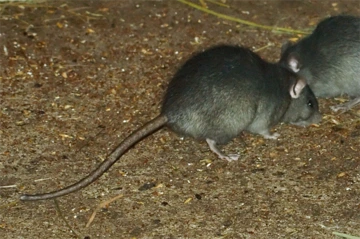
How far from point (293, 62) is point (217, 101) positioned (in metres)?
1.06

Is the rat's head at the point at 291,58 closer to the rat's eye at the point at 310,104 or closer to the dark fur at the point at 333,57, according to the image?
the dark fur at the point at 333,57

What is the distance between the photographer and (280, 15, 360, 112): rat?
7.12 m

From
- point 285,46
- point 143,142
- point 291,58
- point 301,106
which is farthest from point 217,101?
point 285,46

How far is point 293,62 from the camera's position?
696cm

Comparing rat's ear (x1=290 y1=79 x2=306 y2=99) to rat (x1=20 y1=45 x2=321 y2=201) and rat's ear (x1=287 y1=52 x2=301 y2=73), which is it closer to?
rat (x1=20 y1=45 x2=321 y2=201)

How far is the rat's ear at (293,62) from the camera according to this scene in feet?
22.8

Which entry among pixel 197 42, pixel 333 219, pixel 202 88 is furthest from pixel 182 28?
pixel 333 219

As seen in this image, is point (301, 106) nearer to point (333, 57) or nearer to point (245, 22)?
point (333, 57)

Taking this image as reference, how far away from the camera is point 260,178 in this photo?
6.17m

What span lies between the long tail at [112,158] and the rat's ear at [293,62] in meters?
1.32

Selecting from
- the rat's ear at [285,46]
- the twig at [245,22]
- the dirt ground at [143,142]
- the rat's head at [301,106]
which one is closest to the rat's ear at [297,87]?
the rat's head at [301,106]

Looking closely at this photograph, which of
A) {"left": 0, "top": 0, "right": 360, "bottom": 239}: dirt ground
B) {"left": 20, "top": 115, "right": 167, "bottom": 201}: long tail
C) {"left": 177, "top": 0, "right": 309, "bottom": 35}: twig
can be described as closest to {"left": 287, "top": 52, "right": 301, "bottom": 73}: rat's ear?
{"left": 0, "top": 0, "right": 360, "bottom": 239}: dirt ground

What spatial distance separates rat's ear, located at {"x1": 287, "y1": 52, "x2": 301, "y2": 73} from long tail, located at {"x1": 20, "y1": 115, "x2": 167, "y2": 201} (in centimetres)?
132

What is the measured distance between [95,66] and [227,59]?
1613 millimetres
